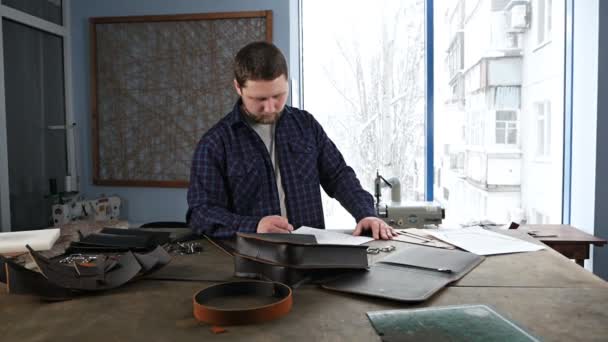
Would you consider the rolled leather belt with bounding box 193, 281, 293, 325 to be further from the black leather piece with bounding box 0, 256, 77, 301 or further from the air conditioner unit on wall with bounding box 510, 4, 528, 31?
the air conditioner unit on wall with bounding box 510, 4, 528, 31

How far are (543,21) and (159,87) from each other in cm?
289

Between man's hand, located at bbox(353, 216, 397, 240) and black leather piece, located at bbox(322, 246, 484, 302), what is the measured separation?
0.22 metres

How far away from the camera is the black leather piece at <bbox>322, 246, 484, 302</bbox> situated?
3.79 feet

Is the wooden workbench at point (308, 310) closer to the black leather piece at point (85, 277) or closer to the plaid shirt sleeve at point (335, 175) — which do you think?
the black leather piece at point (85, 277)

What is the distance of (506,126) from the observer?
3.91m

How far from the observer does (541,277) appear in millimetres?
1290

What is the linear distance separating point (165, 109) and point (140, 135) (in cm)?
30

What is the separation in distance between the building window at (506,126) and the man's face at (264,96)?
2.47 meters

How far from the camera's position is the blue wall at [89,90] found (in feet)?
12.7

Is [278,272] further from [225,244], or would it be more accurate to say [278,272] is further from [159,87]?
[159,87]

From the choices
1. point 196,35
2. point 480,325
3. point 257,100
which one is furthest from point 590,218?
point 196,35

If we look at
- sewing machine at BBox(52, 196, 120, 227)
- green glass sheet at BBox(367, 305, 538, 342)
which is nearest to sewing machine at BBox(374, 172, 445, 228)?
green glass sheet at BBox(367, 305, 538, 342)

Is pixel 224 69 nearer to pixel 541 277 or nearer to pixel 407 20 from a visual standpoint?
pixel 407 20

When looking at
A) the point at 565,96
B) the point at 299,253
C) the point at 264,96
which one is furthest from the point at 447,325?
the point at 565,96
